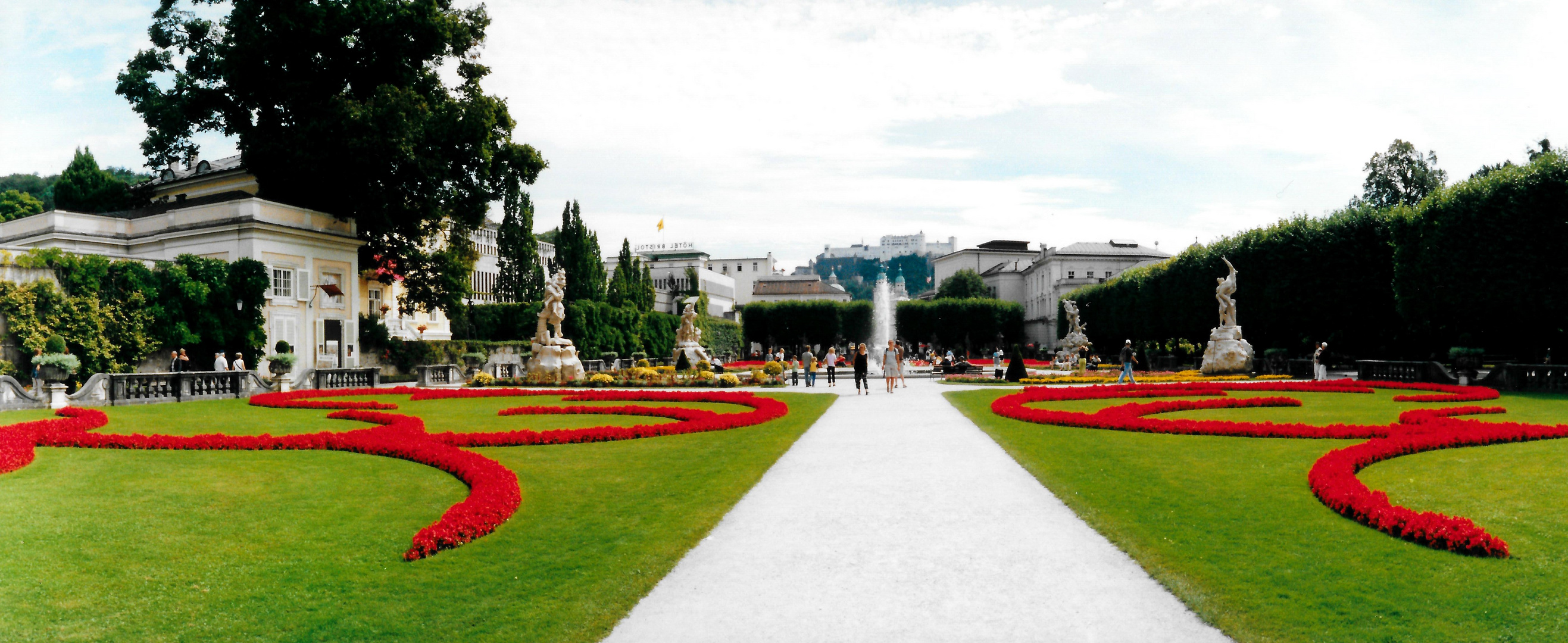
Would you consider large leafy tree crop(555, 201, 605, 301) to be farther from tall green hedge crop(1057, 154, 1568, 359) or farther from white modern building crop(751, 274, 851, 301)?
white modern building crop(751, 274, 851, 301)

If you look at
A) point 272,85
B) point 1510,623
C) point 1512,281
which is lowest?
point 1510,623

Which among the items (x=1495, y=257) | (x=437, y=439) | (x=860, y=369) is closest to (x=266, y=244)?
(x=860, y=369)

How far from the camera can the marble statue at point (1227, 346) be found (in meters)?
36.5

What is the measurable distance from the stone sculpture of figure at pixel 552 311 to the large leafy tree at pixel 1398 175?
53868 millimetres

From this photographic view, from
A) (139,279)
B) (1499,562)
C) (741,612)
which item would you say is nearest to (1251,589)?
(1499,562)

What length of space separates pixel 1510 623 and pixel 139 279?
35.5m

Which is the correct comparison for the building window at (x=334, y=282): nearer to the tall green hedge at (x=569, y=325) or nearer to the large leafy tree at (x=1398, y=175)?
the tall green hedge at (x=569, y=325)

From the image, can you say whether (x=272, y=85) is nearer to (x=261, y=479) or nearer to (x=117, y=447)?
(x=117, y=447)

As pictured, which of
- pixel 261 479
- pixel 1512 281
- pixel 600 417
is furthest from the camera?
pixel 1512 281

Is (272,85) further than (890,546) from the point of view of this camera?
Yes

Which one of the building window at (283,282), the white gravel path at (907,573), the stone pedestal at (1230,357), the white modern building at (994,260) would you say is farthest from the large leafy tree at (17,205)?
the white modern building at (994,260)

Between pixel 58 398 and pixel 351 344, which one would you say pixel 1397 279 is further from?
pixel 351 344

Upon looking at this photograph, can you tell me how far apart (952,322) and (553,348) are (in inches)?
2135

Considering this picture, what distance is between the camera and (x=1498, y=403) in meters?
19.9
